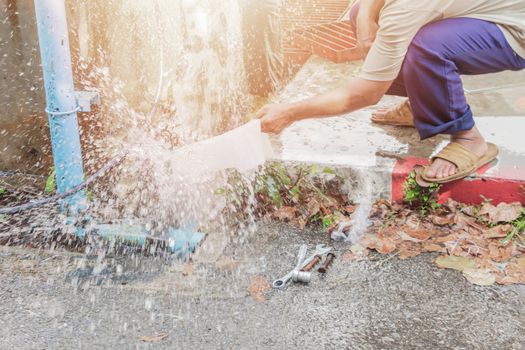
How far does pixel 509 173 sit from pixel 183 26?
209 centimetres

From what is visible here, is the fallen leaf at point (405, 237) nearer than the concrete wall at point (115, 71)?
Result: Yes

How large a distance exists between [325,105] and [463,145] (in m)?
0.87

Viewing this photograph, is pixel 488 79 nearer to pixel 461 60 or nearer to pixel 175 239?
pixel 461 60

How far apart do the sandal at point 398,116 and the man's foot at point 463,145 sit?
585mm

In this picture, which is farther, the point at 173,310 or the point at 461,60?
the point at 461,60

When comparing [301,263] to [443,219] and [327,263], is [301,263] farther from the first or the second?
[443,219]

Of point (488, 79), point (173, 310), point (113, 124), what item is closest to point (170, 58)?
point (113, 124)

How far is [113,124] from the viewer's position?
345 centimetres

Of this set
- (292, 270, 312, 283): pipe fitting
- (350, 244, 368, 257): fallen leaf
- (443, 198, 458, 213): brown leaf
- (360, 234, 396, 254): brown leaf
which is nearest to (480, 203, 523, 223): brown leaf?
(443, 198, 458, 213): brown leaf

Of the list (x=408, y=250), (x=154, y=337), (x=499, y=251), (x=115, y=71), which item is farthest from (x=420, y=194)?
(x=115, y=71)

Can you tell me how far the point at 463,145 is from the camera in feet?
10.2

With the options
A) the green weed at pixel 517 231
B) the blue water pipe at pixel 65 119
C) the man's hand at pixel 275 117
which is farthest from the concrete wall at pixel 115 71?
the green weed at pixel 517 231

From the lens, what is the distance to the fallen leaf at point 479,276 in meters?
2.58

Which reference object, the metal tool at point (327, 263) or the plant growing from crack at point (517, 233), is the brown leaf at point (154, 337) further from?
the plant growing from crack at point (517, 233)
